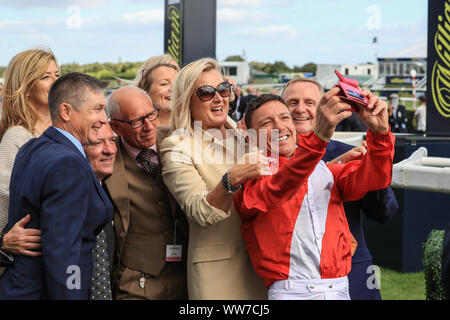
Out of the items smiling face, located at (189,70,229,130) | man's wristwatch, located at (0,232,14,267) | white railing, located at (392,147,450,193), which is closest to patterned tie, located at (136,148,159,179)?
smiling face, located at (189,70,229,130)

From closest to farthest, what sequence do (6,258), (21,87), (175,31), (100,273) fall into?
(6,258) < (100,273) < (21,87) < (175,31)

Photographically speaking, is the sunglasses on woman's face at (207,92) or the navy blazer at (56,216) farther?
the sunglasses on woman's face at (207,92)

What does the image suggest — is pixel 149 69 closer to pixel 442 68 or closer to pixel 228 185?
pixel 228 185

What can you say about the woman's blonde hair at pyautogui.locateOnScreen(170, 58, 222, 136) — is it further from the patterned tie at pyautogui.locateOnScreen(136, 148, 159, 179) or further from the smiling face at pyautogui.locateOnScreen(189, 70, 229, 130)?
the patterned tie at pyautogui.locateOnScreen(136, 148, 159, 179)

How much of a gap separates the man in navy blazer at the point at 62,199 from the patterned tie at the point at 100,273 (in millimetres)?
86

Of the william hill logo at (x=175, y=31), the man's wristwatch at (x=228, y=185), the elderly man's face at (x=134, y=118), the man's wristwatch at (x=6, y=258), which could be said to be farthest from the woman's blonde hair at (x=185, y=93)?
the william hill logo at (x=175, y=31)

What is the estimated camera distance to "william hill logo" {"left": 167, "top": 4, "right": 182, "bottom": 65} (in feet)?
31.6

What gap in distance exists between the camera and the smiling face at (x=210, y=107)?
2.42 metres

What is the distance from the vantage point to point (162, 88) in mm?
3510

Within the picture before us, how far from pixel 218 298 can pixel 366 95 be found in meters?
0.95

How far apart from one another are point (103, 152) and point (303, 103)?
97cm

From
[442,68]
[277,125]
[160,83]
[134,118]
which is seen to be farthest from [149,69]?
[442,68]

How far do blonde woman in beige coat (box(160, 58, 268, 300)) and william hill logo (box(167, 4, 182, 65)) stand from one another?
7.30m

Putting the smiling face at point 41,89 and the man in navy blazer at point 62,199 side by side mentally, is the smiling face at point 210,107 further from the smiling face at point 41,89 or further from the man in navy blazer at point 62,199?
the smiling face at point 41,89
